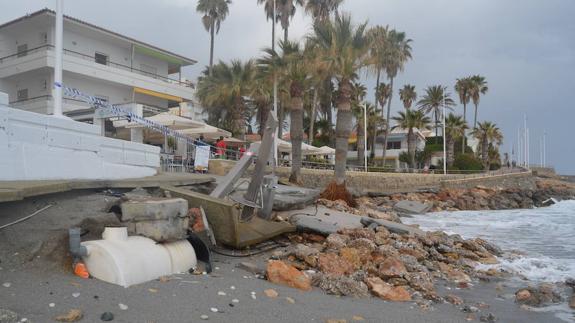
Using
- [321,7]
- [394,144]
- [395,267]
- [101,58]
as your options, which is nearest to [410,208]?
[395,267]

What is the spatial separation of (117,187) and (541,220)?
21505mm

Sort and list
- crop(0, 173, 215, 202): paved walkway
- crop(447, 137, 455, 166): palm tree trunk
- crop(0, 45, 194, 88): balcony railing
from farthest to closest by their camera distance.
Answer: crop(447, 137, 455, 166): palm tree trunk, crop(0, 45, 194, 88): balcony railing, crop(0, 173, 215, 202): paved walkway

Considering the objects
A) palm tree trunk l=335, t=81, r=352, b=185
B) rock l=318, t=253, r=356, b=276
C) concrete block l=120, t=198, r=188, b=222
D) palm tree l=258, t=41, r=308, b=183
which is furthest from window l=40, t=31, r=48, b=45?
rock l=318, t=253, r=356, b=276

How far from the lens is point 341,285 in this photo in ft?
24.1

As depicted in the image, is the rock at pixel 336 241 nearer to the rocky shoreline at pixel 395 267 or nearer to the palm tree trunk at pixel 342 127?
the rocky shoreline at pixel 395 267

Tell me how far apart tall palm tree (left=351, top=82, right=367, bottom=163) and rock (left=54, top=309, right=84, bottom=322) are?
42.4 m

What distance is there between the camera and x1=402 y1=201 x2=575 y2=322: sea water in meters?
10.3

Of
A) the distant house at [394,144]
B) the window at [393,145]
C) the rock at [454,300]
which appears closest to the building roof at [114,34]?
the rock at [454,300]

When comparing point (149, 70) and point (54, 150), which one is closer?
point (54, 150)

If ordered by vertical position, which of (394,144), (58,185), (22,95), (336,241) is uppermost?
(22,95)

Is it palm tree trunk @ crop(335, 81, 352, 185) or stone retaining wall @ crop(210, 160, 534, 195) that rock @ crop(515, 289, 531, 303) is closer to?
palm tree trunk @ crop(335, 81, 352, 185)

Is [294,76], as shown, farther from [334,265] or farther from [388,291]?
[388,291]

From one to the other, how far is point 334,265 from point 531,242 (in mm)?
10192

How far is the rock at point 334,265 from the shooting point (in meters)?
8.27
